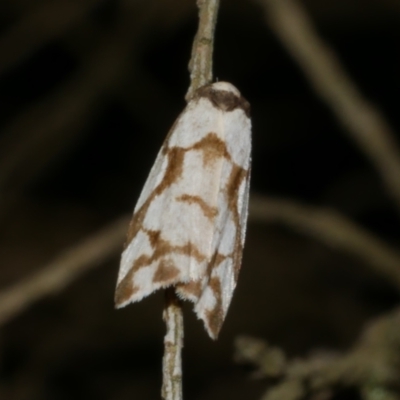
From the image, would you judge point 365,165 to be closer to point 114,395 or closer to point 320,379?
point 114,395

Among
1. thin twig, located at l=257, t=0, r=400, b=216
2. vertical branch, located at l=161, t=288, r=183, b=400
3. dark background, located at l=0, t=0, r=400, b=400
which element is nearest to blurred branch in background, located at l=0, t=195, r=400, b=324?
thin twig, located at l=257, t=0, r=400, b=216

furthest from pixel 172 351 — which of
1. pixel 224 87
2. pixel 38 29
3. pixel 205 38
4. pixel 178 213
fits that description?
pixel 38 29

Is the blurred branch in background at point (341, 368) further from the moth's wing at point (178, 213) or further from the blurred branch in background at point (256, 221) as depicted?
the moth's wing at point (178, 213)

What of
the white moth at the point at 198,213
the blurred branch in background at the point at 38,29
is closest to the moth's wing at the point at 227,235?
the white moth at the point at 198,213

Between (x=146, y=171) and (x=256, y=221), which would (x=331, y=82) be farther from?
(x=146, y=171)

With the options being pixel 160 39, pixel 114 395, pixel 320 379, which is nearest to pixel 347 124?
pixel 320 379
